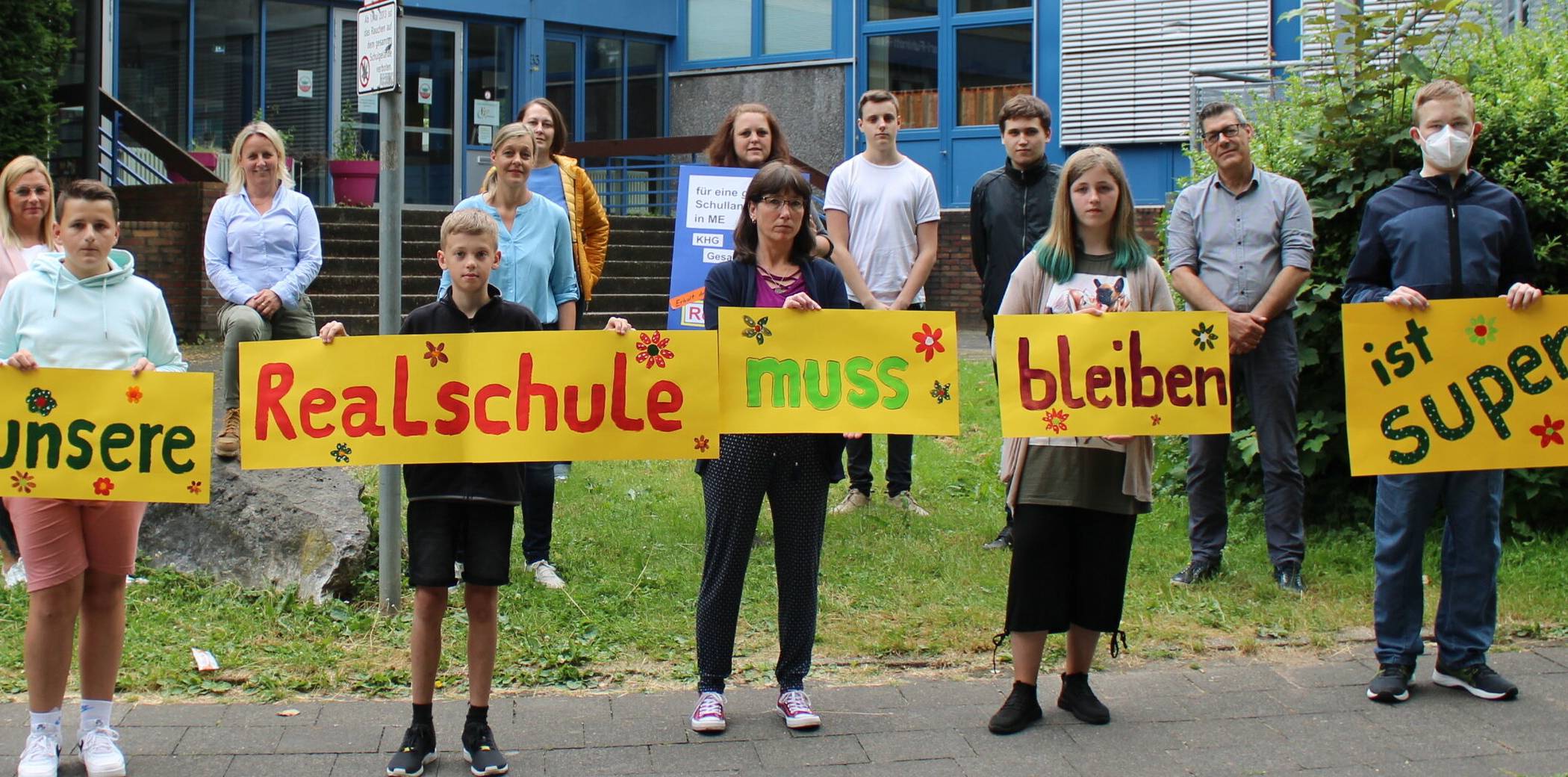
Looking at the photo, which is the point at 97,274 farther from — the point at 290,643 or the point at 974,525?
the point at 974,525

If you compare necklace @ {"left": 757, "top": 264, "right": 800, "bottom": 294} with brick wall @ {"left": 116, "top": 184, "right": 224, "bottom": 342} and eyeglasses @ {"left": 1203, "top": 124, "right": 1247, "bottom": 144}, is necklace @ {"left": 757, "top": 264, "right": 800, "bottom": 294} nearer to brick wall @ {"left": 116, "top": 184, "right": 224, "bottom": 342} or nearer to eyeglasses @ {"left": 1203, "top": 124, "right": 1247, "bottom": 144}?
eyeglasses @ {"left": 1203, "top": 124, "right": 1247, "bottom": 144}

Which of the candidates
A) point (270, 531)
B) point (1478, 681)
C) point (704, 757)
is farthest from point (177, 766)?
point (1478, 681)

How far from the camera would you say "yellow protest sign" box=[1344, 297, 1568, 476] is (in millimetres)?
5211

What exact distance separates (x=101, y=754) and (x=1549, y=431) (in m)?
4.86

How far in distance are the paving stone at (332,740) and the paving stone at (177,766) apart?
197 mm

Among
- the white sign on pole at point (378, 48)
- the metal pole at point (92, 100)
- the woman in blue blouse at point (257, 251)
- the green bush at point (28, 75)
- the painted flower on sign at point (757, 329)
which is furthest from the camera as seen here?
the metal pole at point (92, 100)

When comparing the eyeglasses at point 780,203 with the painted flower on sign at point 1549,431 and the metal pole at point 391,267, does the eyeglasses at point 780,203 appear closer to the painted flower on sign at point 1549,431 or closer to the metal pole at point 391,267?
the metal pole at point 391,267

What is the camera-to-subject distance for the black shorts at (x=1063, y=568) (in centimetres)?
496

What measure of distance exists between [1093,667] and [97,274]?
12.2 feet

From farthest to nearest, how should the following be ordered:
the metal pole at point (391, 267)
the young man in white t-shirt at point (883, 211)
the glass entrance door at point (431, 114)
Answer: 1. the glass entrance door at point (431, 114)
2. the young man in white t-shirt at point (883, 211)
3. the metal pole at point (391, 267)

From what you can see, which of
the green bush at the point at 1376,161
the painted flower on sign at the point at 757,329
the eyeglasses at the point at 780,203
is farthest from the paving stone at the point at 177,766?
the green bush at the point at 1376,161

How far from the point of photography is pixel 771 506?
16.5 ft

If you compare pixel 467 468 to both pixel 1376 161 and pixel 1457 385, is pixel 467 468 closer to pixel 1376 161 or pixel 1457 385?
pixel 1457 385

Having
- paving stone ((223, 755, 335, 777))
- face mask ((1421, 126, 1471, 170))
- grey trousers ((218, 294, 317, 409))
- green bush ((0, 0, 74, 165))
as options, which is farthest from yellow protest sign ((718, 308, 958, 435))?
green bush ((0, 0, 74, 165))
